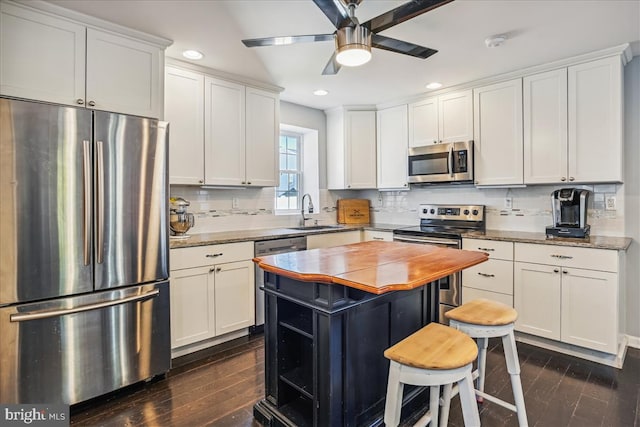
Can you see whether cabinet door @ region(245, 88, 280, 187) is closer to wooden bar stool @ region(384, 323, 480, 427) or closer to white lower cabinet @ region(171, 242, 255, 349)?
white lower cabinet @ region(171, 242, 255, 349)

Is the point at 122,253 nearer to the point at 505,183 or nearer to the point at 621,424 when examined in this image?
the point at 621,424

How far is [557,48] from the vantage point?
8.82 ft

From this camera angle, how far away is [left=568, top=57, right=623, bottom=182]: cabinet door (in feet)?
8.83

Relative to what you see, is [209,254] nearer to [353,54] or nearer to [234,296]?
[234,296]

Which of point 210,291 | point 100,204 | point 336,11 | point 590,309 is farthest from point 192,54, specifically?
point 590,309

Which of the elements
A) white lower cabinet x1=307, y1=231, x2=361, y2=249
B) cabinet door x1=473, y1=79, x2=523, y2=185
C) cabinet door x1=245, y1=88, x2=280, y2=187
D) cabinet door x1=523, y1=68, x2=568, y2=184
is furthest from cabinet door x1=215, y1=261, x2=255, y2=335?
cabinet door x1=523, y1=68, x2=568, y2=184

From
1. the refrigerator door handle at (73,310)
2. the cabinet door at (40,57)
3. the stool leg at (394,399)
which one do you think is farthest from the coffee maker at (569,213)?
the cabinet door at (40,57)

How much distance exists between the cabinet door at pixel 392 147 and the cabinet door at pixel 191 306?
96.3 inches

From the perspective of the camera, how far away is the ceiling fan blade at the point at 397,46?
6.32 feet

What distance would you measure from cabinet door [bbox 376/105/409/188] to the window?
41.7 inches

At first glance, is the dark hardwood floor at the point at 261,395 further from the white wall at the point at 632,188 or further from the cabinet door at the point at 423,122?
the cabinet door at the point at 423,122

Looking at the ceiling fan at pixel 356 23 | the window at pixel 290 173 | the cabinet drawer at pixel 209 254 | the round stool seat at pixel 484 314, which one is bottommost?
the round stool seat at pixel 484 314

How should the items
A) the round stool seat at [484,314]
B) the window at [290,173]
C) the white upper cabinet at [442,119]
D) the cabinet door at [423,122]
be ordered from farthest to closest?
the window at [290,173] → the cabinet door at [423,122] → the white upper cabinet at [442,119] → the round stool seat at [484,314]

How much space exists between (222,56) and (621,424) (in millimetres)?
3601
